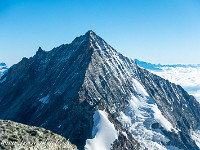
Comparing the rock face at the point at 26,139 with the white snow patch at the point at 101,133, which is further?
the white snow patch at the point at 101,133

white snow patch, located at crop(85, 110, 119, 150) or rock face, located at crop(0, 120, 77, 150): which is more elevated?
white snow patch, located at crop(85, 110, 119, 150)

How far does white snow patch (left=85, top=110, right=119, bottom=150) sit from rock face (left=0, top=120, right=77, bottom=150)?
97514 millimetres

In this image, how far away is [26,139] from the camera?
20469mm

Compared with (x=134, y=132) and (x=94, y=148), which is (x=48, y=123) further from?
(x=134, y=132)

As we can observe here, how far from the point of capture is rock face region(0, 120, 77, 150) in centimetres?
1911

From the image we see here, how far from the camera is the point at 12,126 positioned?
72.6 feet

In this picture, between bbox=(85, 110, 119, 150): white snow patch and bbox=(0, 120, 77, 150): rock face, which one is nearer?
bbox=(0, 120, 77, 150): rock face

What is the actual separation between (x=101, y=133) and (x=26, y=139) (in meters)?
112

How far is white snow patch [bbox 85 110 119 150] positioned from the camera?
397 feet

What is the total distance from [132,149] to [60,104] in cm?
6576

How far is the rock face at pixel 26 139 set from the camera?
62.7 ft

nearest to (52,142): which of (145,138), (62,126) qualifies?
(62,126)

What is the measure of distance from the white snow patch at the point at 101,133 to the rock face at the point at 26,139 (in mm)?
97514

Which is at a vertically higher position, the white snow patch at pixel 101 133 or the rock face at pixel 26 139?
the white snow patch at pixel 101 133
